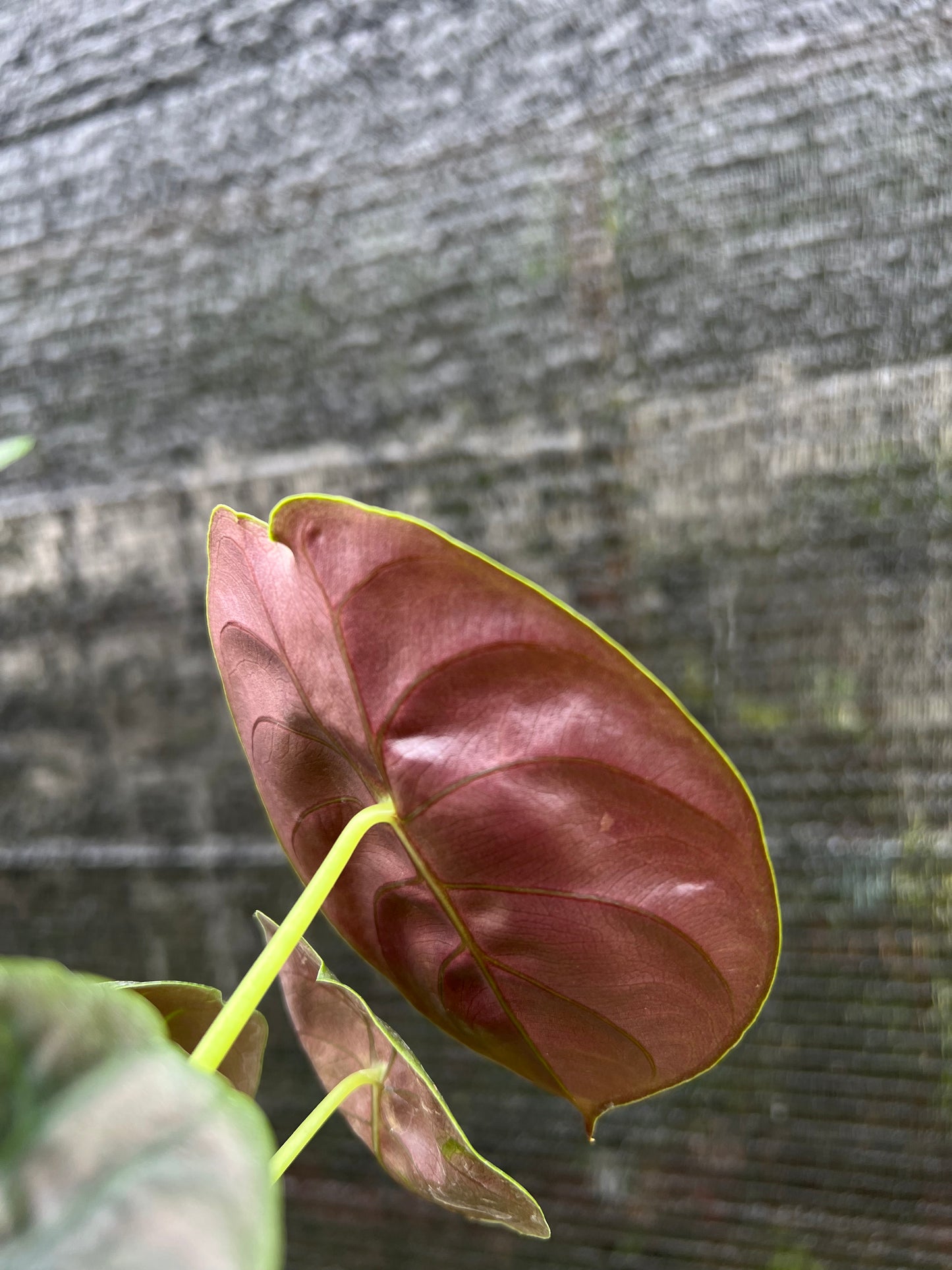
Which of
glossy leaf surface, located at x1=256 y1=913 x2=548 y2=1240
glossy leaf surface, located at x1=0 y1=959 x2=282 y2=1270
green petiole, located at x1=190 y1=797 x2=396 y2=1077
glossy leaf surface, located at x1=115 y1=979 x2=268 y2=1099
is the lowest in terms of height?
glossy leaf surface, located at x1=256 y1=913 x2=548 y2=1240

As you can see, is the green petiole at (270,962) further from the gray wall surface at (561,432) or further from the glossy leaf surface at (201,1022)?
the gray wall surface at (561,432)

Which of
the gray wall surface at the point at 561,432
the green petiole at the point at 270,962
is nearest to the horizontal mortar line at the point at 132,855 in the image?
the gray wall surface at the point at 561,432

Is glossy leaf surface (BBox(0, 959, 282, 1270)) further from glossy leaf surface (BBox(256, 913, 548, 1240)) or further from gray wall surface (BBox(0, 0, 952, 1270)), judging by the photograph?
gray wall surface (BBox(0, 0, 952, 1270))

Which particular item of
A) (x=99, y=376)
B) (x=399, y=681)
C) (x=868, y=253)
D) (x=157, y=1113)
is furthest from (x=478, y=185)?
(x=157, y=1113)

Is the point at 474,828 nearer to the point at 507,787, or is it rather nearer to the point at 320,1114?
the point at 507,787

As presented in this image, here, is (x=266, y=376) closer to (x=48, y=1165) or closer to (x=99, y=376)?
(x=99, y=376)

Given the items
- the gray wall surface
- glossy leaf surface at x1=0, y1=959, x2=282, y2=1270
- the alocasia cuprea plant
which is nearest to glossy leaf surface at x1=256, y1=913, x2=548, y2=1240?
the alocasia cuprea plant
